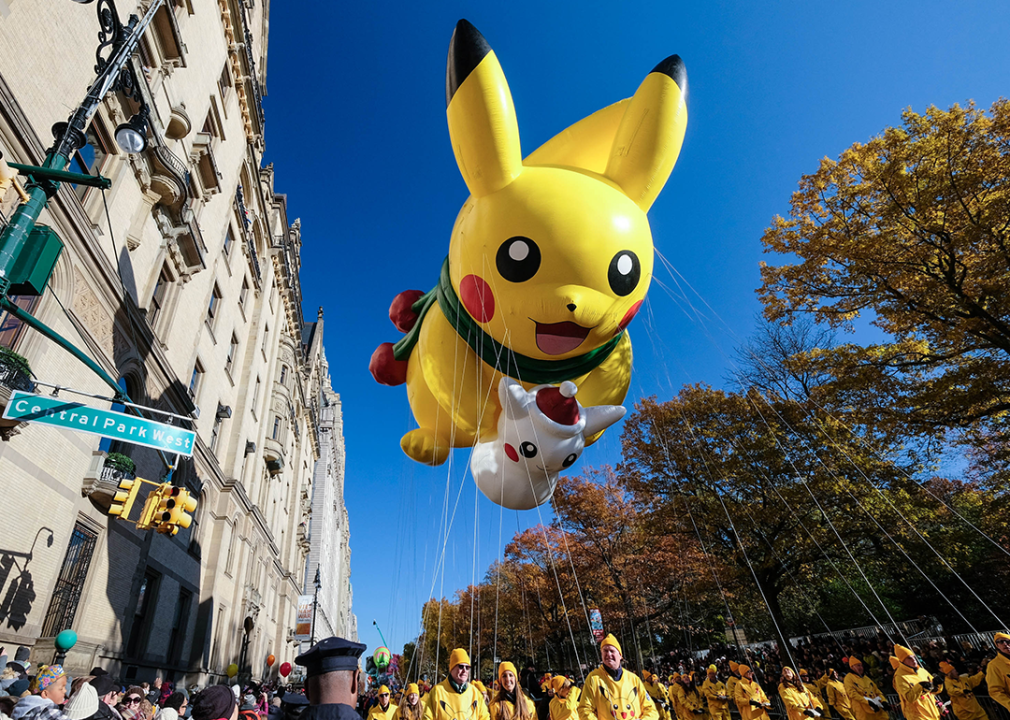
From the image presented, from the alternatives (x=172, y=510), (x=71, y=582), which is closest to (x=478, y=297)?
(x=172, y=510)

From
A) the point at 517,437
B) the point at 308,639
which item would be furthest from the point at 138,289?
the point at 308,639

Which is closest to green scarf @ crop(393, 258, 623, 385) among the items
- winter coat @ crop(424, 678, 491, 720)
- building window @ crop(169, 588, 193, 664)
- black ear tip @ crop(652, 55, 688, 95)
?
black ear tip @ crop(652, 55, 688, 95)

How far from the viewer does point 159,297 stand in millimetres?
15844

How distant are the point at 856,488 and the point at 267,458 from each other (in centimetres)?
2633

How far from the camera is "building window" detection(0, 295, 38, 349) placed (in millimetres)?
8883

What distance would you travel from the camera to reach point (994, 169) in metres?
Answer: 9.98

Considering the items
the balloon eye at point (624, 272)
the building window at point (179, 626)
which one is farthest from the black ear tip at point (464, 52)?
the building window at point (179, 626)

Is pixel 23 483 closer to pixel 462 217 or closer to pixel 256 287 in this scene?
pixel 462 217

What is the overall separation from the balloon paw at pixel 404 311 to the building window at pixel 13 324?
637 centimetres

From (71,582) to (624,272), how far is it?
1317 centimetres

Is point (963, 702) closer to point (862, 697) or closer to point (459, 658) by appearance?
point (862, 697)

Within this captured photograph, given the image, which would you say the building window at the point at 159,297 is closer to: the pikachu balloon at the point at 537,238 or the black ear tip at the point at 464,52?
the pikachu balloon at the point at 537,238

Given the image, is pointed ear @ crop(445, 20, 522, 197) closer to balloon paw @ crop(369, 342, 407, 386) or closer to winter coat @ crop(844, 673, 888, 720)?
balloon paw @ crop(369, 342, 407, 386)

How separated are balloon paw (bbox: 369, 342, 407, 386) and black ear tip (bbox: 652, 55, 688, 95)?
5290 millimetres
